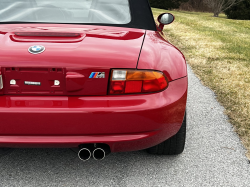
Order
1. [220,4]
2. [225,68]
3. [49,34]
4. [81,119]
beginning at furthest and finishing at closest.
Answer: [220,4] < [225,68] < [49,34] < [81,119]

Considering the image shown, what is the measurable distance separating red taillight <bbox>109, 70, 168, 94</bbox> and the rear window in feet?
2.61

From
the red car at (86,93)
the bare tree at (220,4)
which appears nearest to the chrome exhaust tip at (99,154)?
the red car at (86,93)

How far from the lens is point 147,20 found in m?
Result: 2.78

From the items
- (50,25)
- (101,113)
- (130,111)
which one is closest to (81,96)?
(101,113)

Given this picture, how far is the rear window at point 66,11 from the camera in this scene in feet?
8.89

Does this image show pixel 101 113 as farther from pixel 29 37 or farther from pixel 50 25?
pixel 50 25

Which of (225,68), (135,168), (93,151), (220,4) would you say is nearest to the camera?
(93,151)

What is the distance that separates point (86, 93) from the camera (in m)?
2.04

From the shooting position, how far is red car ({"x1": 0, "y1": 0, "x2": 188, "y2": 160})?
77.5 inches

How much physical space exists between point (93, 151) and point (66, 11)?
1.33 metres

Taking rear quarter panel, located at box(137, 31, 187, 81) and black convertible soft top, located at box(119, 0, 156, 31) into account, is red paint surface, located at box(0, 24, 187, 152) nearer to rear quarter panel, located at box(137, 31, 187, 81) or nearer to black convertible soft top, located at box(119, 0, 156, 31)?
rear quarter panel, located at box(137, 31, 187, 81)

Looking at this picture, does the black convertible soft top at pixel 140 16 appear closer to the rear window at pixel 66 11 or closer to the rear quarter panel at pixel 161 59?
the rear window at pixel 66 11

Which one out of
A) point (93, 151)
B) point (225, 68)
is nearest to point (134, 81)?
point (93, 151)

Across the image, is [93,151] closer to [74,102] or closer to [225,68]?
[74,102]
